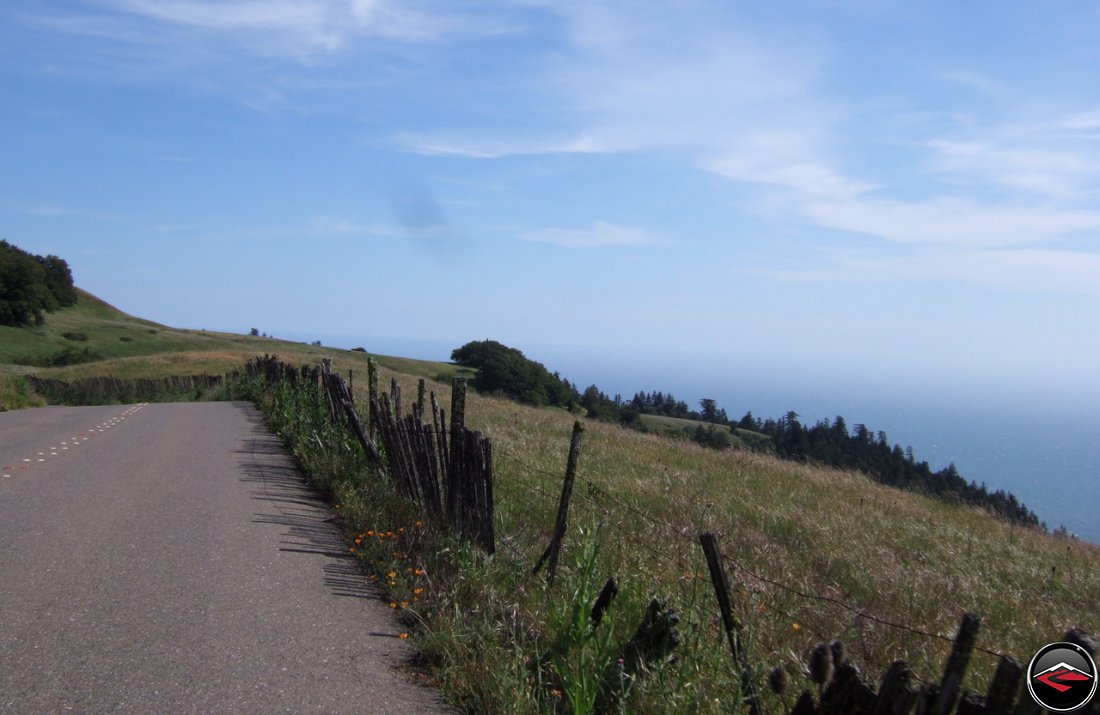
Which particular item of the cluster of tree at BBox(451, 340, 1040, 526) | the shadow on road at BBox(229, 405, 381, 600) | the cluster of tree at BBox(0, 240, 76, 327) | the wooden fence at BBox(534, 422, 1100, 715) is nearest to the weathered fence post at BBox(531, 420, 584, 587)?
the shadow on road at BBox(229, 405, 381, 600)

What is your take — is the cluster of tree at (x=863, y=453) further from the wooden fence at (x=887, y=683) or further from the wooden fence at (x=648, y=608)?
the wooden fence at (x=887, y=683)

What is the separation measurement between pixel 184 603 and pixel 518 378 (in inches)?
2072

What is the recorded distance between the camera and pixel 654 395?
216 feet

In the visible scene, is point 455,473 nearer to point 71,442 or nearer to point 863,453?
point 71,442

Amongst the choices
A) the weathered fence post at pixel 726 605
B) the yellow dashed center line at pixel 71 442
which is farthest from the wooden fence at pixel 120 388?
the weathered fence post at pixel 726 605

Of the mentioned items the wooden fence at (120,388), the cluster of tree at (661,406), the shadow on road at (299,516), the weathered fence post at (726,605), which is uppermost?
the cluster of tree at (661,406)

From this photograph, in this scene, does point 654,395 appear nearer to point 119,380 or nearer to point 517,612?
point 119,380

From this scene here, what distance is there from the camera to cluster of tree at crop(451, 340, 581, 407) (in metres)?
56.1

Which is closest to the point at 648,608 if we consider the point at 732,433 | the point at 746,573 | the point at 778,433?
the point at 746,573

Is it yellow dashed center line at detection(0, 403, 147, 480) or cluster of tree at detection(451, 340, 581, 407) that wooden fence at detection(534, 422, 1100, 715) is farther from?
cluster of tree at detection(451, 340, 581, 407)

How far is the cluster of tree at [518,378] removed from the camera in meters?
56.1

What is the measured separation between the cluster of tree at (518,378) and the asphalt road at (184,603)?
137 feet

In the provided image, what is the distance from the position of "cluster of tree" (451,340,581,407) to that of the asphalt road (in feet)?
137

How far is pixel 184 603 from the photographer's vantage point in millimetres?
6164
